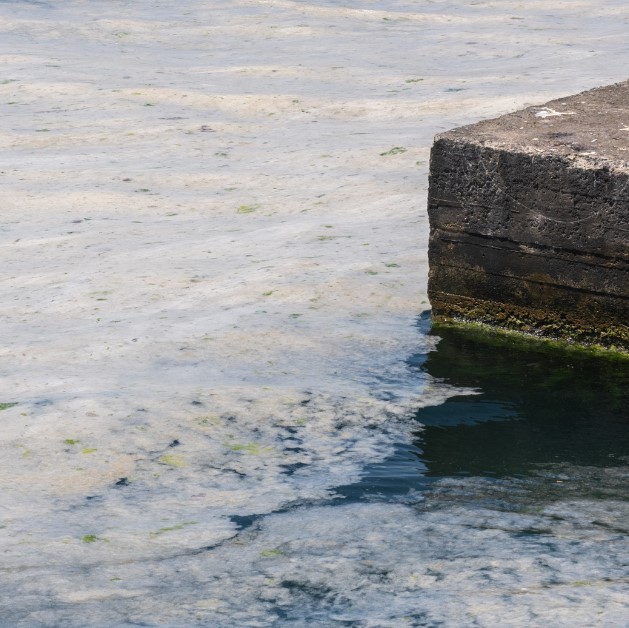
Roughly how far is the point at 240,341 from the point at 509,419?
736 millimetres

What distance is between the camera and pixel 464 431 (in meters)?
2.57

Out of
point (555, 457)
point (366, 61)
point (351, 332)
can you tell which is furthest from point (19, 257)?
point (366, 61)

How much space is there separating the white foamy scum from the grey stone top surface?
1.77 ft

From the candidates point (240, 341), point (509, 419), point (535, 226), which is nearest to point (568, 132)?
point (535, 226)

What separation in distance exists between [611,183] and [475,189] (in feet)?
1.15

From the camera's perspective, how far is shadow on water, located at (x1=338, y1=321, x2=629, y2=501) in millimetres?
2379

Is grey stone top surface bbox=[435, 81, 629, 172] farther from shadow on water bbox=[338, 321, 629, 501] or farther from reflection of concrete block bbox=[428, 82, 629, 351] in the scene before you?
shadow on water bbox=[338, 321, 629, 501]

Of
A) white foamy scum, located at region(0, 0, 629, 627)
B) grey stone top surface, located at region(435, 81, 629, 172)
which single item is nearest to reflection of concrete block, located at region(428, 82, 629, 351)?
grey stone top surface, located at region(435, 81, 629, 172)

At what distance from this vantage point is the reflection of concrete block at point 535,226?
2.79 metres

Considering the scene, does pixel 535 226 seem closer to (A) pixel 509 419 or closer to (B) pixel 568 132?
(B) pixel 568 132

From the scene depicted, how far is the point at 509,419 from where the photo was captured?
262 centimetres

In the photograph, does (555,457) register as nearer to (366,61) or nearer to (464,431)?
(464,431)

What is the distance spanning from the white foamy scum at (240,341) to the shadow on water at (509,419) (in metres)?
0.07

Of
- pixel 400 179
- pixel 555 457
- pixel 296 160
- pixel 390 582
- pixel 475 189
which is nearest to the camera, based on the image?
pixel 390 582
